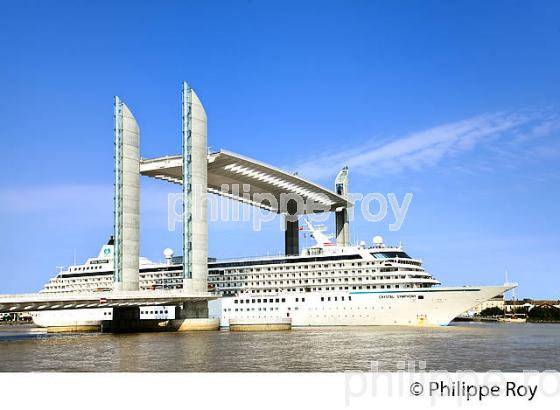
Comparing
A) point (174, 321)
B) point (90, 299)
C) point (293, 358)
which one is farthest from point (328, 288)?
point (293, 358)

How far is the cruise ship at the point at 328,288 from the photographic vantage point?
51562mm

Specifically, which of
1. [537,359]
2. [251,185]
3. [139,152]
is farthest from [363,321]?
[537,359]

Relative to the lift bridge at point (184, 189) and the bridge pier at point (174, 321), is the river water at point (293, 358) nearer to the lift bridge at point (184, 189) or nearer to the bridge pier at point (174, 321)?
the lift bridge at point (184, 189)

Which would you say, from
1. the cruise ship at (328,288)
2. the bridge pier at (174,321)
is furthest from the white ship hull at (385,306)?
the bridge pier at (174,321)

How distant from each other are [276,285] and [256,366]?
3885 centimetres

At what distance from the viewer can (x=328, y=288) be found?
56.3 meters

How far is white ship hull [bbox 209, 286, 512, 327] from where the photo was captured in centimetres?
5109

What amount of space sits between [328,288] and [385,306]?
577 centimetres

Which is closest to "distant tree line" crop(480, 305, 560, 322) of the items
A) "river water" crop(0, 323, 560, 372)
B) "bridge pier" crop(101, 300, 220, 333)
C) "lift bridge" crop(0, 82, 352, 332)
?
"lift bridge" crop(0, 82, 352, 332)

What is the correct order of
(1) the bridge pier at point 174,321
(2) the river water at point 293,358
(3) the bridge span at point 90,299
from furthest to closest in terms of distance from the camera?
(1) the bridge pier at point 174,321 → (3) the bridge span at point 90,299 → (2) the river water at point 293,358

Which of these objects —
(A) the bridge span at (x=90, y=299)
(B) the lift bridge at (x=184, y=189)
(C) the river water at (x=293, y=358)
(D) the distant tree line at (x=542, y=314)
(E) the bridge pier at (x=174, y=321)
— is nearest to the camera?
(C) the river water at (x=293, y=358)

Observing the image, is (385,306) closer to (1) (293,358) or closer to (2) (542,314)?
(1) (293,358)
